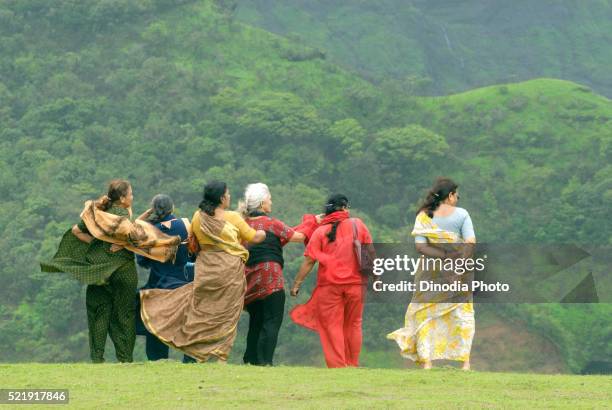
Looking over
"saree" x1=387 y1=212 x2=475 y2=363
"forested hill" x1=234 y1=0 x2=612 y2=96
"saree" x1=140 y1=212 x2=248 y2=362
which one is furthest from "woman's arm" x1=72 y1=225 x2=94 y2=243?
"forested hill" x1=234 y1=0 x2=612 y2=96

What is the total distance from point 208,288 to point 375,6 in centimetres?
8115

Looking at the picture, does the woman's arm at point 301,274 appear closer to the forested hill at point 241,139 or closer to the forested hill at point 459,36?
the forested hill at point 241,139

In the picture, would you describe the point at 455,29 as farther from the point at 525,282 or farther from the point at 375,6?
the point at 525,282

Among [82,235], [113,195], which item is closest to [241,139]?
[82,235]

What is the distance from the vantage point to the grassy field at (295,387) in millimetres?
8453

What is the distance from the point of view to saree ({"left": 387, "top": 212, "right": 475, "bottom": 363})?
10375mm

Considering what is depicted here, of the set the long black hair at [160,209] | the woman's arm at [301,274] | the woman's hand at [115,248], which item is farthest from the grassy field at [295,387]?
the long black hair at [160,209]

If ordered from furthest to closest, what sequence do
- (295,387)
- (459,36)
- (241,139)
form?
1. (459,36)
2. (241,139)
3. (295,387)

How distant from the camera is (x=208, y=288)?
399 inches

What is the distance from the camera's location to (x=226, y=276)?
33.2ft

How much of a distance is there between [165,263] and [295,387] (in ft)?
6.31

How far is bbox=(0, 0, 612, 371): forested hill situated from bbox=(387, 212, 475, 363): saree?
106ft

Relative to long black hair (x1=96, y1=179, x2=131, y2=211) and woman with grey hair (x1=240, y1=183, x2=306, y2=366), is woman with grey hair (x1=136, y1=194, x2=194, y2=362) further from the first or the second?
woman with grey hair (x1=240, y1=183, x2=306, y2=366)

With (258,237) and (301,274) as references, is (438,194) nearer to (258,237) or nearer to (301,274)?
(301,274)
